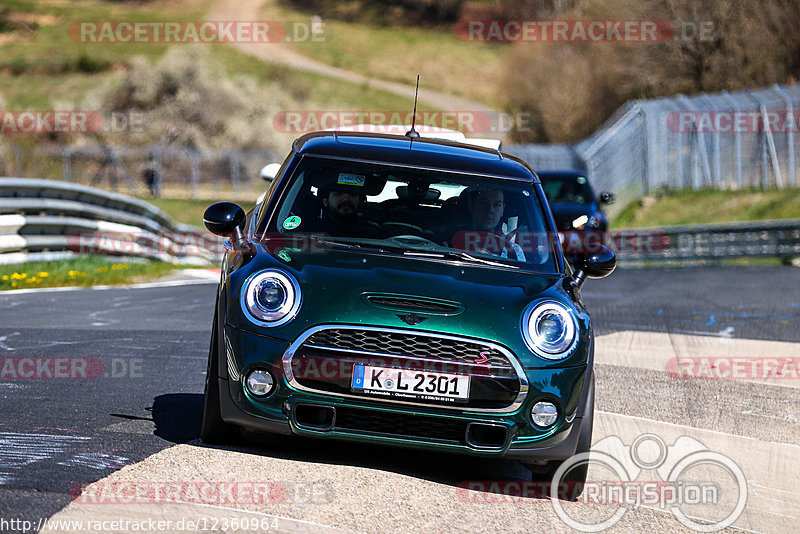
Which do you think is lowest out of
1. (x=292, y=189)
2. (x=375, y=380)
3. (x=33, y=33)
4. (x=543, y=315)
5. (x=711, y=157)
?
(x=375, y=380)

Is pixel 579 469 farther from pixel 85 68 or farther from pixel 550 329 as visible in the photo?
pixel 85 68

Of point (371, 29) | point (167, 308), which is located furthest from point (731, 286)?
point (371, 29)

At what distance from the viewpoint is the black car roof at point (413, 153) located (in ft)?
21.3

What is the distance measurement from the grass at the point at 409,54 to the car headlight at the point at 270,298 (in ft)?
265

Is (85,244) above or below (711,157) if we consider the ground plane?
below

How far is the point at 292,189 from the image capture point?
641cm

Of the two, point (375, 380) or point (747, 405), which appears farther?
point (747, 405)

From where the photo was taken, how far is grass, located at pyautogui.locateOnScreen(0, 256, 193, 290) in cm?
1502

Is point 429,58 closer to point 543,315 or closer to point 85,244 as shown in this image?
point 85,244

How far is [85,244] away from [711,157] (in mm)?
18840

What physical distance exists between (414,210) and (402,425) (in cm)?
149
